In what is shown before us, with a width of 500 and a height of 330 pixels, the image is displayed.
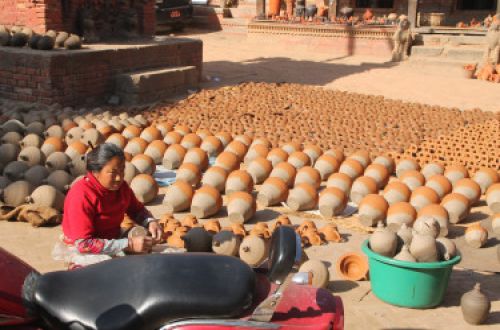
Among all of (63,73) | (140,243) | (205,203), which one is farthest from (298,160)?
(63,73)

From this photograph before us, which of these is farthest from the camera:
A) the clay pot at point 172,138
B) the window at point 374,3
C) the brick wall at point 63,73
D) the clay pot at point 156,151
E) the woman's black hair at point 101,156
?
the window at point 374,3

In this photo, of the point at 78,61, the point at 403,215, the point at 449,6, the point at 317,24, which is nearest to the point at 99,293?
the point at 403,215

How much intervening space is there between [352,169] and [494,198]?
5.08 ft

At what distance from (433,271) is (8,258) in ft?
9.10

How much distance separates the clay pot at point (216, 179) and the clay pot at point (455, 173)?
253 centimetres

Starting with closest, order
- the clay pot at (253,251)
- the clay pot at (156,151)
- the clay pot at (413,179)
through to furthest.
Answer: the clay pot at (253,251), the clay pot at (413,179), the clay pot at (156,151)

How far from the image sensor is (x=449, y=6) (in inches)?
911

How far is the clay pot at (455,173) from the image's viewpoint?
6914mm

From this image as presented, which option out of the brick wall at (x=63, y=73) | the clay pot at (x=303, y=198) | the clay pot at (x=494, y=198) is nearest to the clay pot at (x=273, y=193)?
the clay pot at (x=303, y=198)

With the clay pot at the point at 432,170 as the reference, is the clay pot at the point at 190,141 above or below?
above

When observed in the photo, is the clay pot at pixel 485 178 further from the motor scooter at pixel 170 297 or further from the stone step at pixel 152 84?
the stone step at pixel 152 84

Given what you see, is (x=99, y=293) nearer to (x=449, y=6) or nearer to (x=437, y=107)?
(x=437, y=107)

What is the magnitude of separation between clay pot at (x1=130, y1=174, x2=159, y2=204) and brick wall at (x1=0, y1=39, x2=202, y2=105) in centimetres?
433

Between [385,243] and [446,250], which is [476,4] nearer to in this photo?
[446,250]
